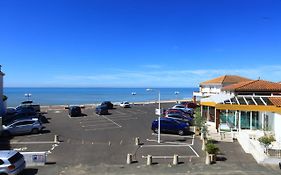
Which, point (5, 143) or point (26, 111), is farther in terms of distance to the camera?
point (26, 111)

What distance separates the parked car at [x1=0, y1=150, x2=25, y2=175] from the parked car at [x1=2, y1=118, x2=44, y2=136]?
612 inches

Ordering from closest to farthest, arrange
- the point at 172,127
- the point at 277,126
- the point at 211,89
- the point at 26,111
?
1. the point at 277,126
2. the point at 172,127
3. the point at 26,111
4. the point at 211,89

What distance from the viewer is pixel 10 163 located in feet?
57.8

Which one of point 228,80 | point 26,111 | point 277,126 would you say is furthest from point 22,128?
point 228,80

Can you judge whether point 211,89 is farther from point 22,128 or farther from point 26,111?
point 22,128

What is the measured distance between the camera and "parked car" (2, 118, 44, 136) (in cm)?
3291

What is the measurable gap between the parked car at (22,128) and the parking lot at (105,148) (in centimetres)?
115

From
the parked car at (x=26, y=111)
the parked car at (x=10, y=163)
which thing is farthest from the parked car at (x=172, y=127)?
the parked car at (x=26, y=111)

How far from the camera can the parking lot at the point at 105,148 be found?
68.6 feet

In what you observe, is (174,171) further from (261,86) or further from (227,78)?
(227,78)

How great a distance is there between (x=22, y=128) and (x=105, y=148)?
11.6 metres

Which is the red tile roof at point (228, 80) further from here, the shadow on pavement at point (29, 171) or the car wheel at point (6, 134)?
the shadow on pavement at point (29, 171)

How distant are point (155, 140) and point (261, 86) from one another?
15.4 m

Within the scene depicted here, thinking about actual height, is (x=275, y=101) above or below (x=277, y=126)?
above
